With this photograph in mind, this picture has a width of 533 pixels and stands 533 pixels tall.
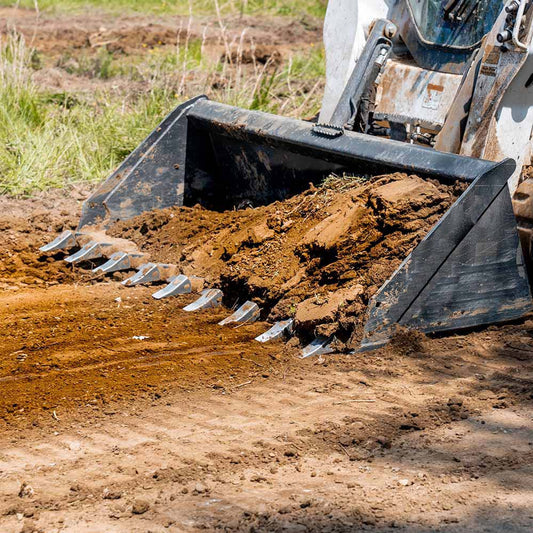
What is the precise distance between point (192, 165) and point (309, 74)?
4321 millimetres

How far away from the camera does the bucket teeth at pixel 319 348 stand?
4.10 m

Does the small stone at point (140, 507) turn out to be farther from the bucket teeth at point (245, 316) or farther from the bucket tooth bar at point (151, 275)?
the bucket tooth bar at point (151, 275)

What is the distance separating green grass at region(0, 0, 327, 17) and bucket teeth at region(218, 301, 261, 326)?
1063 cm

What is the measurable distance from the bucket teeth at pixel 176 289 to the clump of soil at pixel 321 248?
0.41 feet

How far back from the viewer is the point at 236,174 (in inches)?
227

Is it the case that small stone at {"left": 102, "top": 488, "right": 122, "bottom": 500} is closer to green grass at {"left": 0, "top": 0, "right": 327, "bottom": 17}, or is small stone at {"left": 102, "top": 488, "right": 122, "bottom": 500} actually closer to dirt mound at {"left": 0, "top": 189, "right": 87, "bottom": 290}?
dirt mound at {"left": 0, "top": 189, "right": 87, "bottom": 290}

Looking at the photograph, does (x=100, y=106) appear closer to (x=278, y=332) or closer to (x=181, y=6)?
(x=278, y=332)

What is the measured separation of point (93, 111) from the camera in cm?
812

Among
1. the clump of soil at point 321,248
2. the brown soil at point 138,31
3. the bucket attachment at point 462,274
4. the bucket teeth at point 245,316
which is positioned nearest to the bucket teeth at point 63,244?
the clump of soil at point 321,248

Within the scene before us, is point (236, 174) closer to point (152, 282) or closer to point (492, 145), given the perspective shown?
point (152, 282)

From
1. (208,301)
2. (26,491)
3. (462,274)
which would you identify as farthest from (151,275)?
(26,491)

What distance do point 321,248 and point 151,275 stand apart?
1.11 meters

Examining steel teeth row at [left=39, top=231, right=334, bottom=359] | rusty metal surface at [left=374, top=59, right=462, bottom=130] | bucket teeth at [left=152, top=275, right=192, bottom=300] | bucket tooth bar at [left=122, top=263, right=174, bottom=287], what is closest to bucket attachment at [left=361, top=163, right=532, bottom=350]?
steel teeth row at [left=39, top=231, right=334, bottom=359]

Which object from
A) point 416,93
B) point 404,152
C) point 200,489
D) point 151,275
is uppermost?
point 416,93
